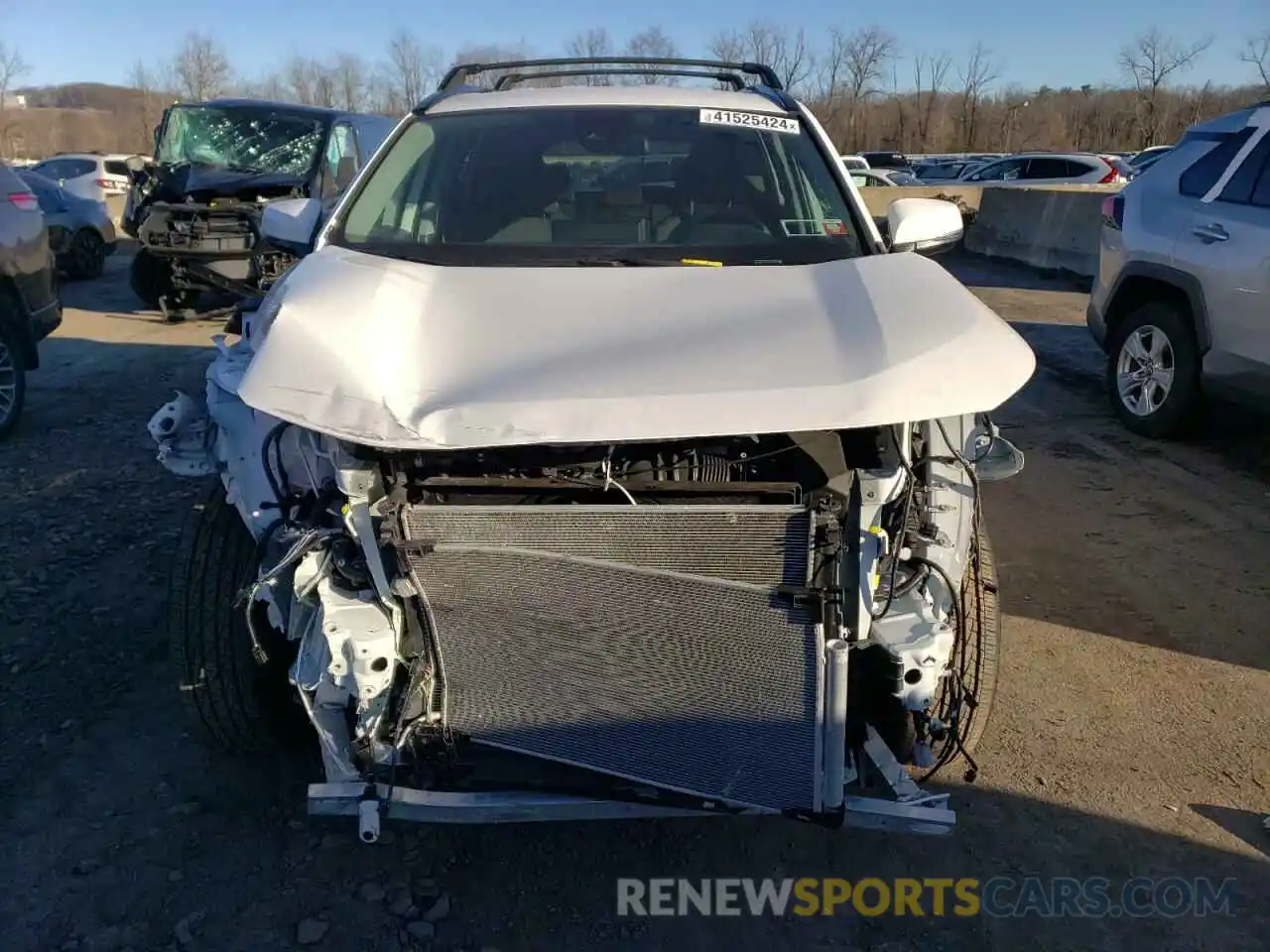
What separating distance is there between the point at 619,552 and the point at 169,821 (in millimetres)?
1612

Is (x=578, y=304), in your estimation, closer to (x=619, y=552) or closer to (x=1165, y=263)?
(x=619, y=552)

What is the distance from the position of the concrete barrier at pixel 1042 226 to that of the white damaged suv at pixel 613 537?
980 centimetres

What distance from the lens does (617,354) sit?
2254 millimetres

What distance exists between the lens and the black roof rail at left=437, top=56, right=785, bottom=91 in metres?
4.01

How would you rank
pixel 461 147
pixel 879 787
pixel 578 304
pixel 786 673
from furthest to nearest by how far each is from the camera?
pixel 461 147
pixel 578 304
pixel 879 787
pixel 786 673

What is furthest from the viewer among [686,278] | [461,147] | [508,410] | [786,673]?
[461,147]

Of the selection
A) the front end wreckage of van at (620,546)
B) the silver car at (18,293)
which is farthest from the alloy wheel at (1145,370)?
the silver car at (18,293)

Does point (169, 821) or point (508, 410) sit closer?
point (508, 410)

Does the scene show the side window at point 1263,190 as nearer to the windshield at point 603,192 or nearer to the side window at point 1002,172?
the windshield at point 603,192

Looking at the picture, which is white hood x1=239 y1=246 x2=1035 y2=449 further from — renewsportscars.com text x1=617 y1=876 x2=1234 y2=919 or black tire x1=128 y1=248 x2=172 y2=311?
black tire x1=128 y1=248 x2=172 y2=311

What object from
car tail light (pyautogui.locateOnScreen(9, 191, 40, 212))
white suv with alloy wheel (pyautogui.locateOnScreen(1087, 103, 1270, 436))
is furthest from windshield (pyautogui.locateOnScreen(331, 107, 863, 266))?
car tail light (pyautogui.locateOnScreen(9, 191, 40, 212))

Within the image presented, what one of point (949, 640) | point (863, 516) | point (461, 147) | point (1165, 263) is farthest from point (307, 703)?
point (1165, 263)

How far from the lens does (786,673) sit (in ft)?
7.23

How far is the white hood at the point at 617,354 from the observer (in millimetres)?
2039
